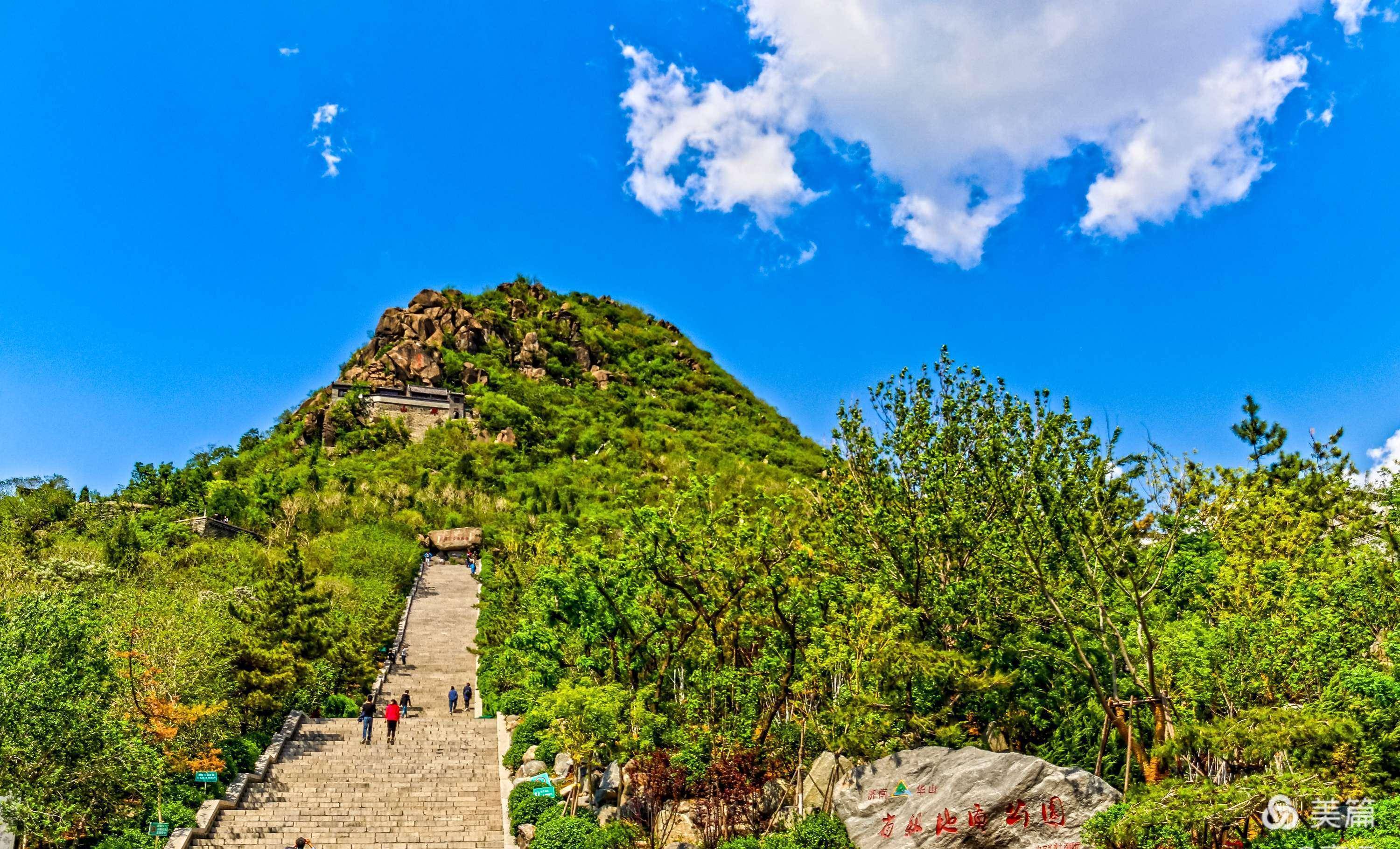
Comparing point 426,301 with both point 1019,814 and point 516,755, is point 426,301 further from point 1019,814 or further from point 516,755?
point 1019,814

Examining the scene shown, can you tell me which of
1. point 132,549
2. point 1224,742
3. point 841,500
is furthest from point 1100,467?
point 132,549

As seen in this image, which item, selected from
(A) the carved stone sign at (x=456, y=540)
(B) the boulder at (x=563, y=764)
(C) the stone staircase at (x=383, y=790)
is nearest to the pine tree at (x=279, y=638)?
(C) the stone staircase at (x=383, y=790)

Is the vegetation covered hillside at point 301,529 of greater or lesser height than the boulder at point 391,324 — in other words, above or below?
below

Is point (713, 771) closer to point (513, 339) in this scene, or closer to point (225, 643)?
point (225, 643)

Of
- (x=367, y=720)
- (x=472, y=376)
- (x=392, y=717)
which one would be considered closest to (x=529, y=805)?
→ (x=392, y=717)

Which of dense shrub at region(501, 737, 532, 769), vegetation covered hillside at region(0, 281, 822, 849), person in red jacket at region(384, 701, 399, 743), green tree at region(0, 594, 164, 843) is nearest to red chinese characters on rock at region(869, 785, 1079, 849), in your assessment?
vegetation covered hillside at region(0, 281, 822, 849)

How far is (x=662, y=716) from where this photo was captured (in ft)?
45.2

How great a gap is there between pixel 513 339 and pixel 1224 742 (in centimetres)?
7314

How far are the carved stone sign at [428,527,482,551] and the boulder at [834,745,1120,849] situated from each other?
115 feet

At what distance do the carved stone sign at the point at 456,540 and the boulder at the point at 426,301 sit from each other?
111ft

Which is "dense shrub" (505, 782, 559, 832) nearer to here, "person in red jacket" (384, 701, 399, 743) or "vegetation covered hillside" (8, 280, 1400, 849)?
"vegetation covered hillside" (8, 280, 1400, 849)

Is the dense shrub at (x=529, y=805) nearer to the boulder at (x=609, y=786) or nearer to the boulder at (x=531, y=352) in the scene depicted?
the boulder at (x=609, y=786)

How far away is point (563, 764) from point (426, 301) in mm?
63417

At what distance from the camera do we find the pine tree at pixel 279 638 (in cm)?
1947
